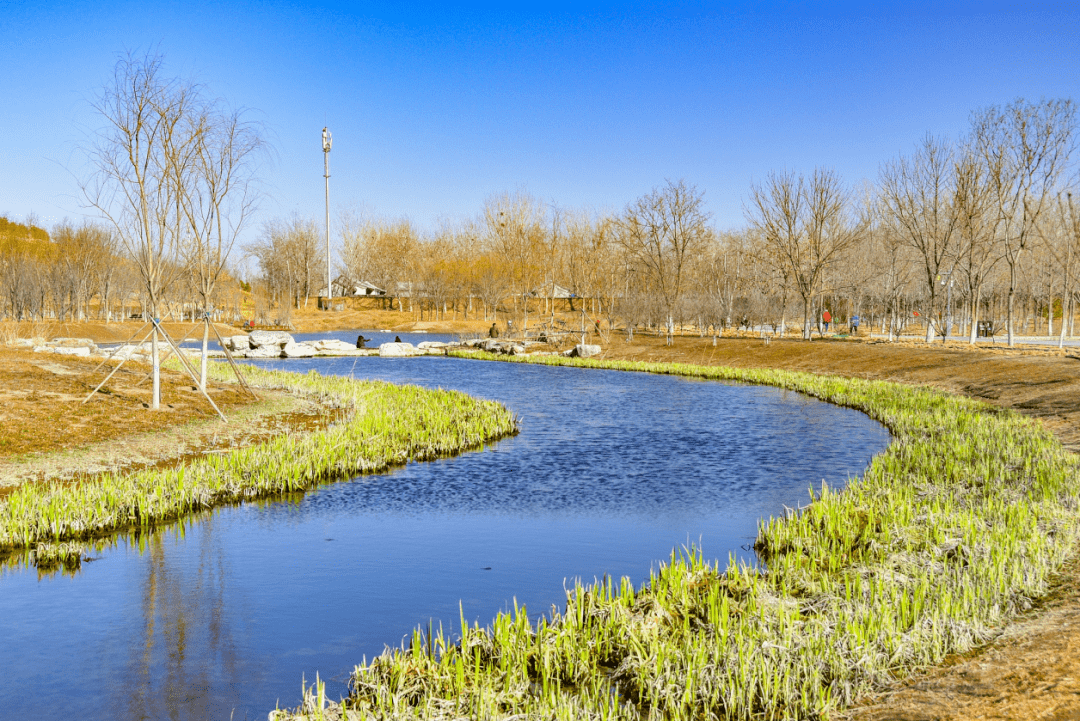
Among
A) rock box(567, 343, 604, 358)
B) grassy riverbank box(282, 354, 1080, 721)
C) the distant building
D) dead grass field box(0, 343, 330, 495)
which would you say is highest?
the distant building

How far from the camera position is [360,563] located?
29.3ft

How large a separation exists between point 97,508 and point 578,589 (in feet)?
23.3

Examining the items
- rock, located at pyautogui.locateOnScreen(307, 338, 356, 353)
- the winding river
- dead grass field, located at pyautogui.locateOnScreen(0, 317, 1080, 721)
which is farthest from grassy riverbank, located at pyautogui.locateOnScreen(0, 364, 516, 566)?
rock, located at pyautogui.locateOnScreen(307, 338, 356, 353)

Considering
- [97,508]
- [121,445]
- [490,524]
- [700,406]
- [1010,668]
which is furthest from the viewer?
[700,406]

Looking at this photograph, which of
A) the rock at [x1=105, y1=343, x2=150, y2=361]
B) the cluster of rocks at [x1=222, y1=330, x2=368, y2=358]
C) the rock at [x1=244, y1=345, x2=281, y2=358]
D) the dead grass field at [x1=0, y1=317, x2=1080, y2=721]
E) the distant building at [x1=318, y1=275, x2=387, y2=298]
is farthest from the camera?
the distant building at [x1=318, y1=275, x2=387, y2=298]

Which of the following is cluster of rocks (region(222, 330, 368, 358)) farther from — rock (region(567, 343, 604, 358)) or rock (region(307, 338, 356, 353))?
rock (region(567, 343, 604, 358))

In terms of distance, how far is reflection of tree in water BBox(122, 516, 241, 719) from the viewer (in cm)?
561

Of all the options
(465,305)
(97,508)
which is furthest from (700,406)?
(465,305)

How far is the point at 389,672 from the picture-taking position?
221 inches

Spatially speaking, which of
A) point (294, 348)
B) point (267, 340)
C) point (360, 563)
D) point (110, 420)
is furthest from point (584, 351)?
→ point (360, 563)

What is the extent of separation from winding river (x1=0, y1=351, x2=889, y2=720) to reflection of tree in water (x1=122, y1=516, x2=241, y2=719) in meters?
0.02

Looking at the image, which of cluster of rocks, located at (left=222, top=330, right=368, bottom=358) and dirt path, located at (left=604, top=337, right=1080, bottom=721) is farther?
cluster of rocks, located at (left=222, top=330, right=368, bottom=358)

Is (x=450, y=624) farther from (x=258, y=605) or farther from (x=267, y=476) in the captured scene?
(x=267, y=476)

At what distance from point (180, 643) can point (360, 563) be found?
99.1 inches
